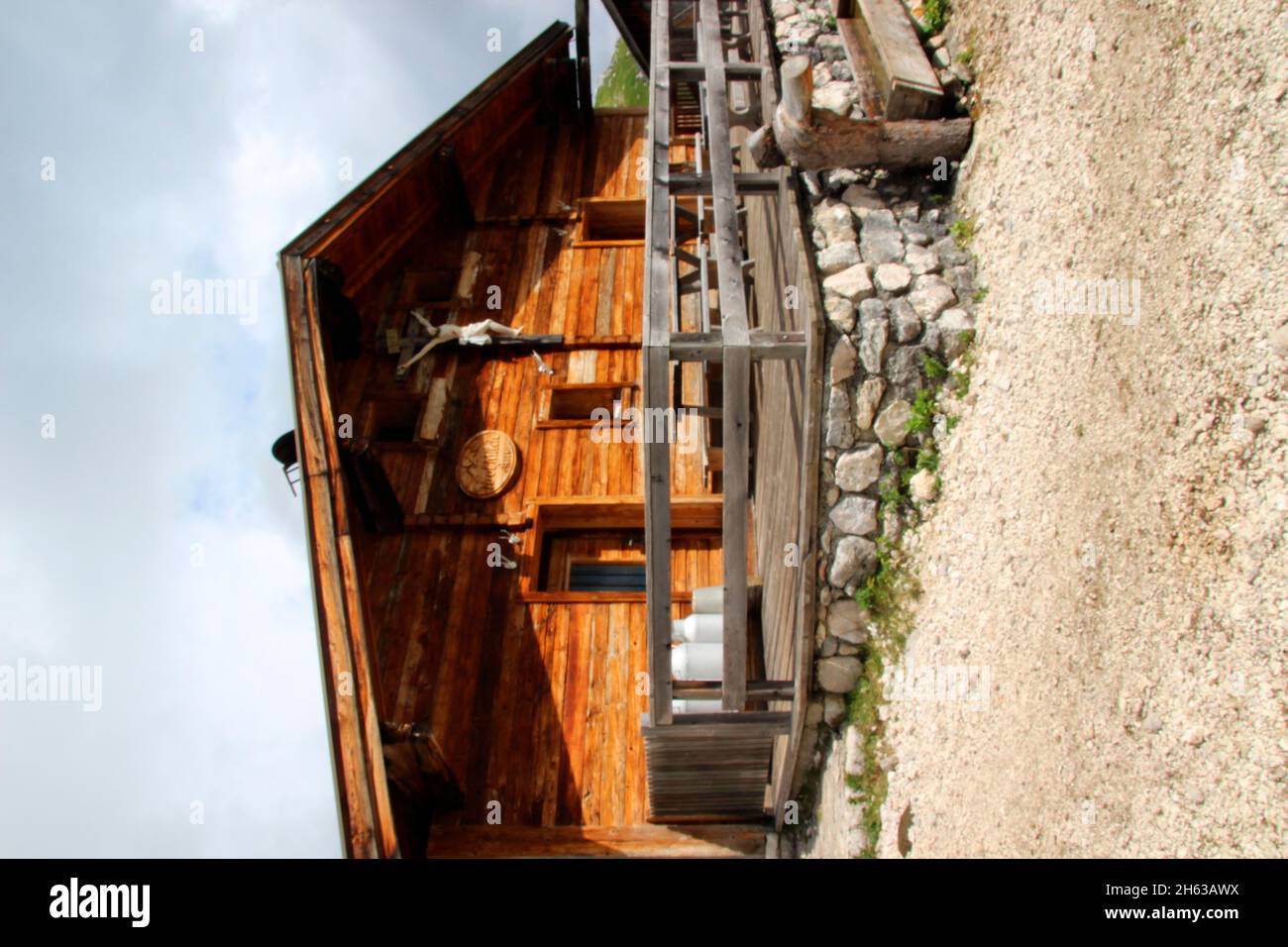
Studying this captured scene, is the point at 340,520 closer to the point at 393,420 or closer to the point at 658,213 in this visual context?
the point at 658,213

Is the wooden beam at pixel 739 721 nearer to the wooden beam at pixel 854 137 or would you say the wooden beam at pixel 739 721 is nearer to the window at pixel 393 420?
the wooden beam at pixel 854 137

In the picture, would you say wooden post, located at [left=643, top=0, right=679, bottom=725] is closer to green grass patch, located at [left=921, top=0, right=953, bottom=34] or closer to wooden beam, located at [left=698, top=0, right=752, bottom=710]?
wooden beam, located at [left=698, top=0, right=752, bottom=710]

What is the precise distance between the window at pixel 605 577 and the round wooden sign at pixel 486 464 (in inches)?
50.3

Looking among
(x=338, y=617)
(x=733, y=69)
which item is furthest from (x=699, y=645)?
(x=733, y=69)

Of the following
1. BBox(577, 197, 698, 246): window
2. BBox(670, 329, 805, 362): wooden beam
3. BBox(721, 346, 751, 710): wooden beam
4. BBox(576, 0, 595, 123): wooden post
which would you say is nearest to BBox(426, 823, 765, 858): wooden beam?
BBox(721, 346, 751, 710): wooden beam

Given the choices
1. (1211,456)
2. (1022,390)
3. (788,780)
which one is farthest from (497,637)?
(1211,456)

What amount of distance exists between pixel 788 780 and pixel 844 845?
31.5 inches

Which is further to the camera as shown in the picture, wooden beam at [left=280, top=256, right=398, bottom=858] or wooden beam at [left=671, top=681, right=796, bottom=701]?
wooden beam at [left=671, top=681, right=796, bottom=701]

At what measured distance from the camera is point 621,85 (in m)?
27.0

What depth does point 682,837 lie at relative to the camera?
6.41m

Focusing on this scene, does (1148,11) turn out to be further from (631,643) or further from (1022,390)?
(631,643)

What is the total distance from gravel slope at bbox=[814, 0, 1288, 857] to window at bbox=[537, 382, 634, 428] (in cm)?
529

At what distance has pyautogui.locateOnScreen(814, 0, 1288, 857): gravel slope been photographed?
8.42 ft

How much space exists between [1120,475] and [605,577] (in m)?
5.90
